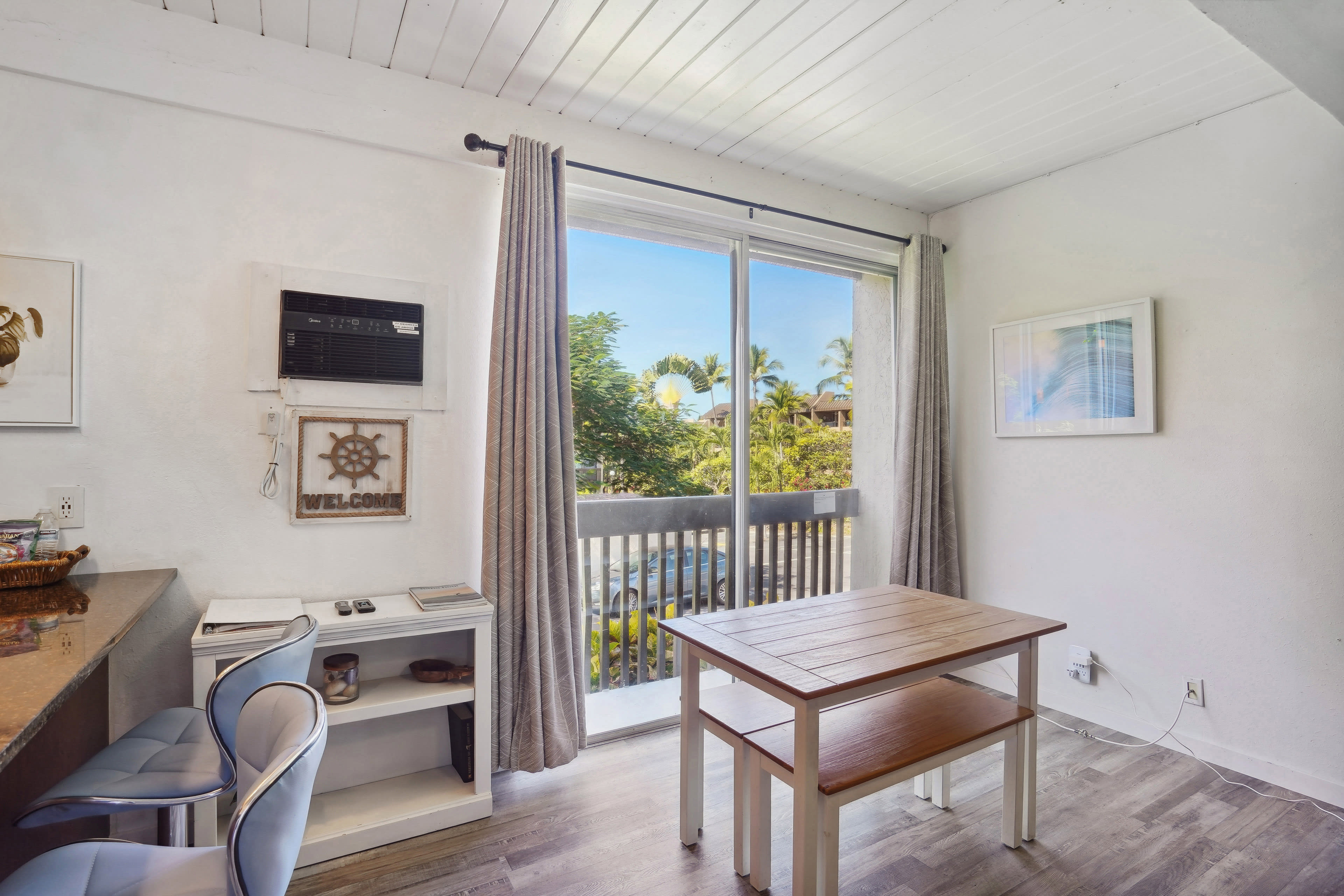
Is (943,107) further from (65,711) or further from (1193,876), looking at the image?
(65,711)

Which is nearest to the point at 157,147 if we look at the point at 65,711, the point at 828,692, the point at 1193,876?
the point at 65,711

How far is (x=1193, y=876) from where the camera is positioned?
1.91 meters

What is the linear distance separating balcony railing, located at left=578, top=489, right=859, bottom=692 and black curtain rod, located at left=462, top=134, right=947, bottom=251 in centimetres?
136

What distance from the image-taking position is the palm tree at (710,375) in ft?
10.1

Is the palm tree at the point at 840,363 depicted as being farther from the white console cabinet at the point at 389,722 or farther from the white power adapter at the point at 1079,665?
the white console cabinet at the point at 389,722

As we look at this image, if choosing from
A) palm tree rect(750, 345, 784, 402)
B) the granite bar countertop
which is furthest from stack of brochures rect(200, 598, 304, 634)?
palm tree rect(750, 345, 784, 402)

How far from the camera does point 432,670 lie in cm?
226

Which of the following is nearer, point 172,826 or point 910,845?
point 172,826

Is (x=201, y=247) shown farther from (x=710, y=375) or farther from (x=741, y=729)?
(x=741, y=729)

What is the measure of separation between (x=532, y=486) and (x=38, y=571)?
1.33 meters

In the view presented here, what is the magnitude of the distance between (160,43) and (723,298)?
2191mm

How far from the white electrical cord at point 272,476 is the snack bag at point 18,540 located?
0.53 metres

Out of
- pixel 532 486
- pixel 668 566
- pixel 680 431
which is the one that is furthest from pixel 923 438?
pixel 532 486

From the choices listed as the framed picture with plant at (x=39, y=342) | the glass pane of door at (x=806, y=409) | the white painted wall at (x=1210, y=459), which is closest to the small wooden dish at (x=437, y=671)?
the framed picture with plant at (x=39, y=342)
